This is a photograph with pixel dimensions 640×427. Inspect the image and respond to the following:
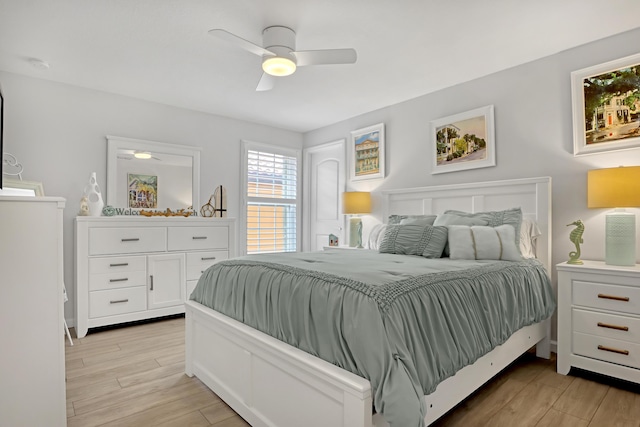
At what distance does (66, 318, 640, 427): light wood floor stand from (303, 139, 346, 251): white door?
2.69 m

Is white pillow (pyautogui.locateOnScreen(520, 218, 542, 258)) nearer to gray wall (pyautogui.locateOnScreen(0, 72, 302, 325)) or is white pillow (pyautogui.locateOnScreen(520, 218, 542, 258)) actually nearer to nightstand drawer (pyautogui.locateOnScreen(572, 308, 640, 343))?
nightstand drawer (pyautogui.locateOnScreen(572, 308, 640, 343))

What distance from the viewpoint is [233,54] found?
2846mm

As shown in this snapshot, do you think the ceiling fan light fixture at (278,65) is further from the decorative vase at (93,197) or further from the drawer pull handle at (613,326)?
the drawer pull handle at (613,326)

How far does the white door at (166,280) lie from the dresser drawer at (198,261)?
76mm

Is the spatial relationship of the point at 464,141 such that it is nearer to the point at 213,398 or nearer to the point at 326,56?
the point at 326,56

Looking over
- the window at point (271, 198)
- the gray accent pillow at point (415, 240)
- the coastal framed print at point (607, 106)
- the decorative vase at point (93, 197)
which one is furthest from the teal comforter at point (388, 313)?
the window at point (271, 198)

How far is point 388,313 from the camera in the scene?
132 cm

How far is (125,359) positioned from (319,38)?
9.18ft

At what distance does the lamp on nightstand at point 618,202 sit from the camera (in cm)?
224

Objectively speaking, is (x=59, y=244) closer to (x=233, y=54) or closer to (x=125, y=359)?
(x=125, y=359)

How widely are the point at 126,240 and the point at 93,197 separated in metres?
0.53

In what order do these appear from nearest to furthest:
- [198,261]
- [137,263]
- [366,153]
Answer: [137,263] < [198,261] < [366,153]

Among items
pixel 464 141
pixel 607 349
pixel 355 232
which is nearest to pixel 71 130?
pixel 355 232

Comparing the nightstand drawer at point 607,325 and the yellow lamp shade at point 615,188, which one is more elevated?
the yellow lamp shade at point 615,188
